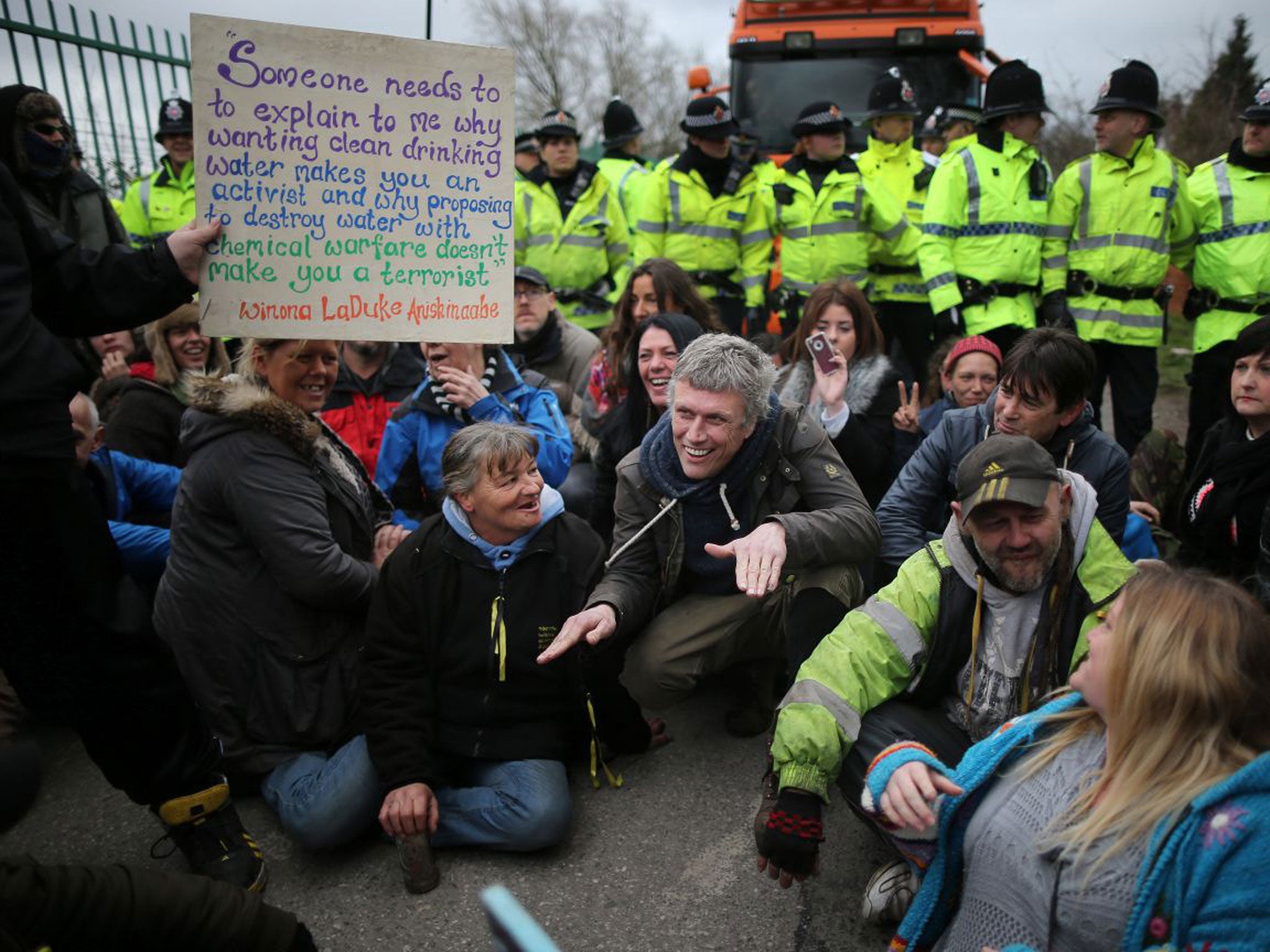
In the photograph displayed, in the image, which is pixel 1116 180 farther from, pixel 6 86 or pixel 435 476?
pixel 6 86

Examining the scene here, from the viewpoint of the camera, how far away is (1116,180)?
16.3 feet

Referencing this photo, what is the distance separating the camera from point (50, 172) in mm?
4414

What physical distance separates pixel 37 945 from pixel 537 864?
4.66ft

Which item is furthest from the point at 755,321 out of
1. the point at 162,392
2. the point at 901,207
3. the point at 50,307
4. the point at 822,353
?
the point at 50,307

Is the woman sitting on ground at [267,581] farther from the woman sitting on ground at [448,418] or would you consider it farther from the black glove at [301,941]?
the black glove at [301,941]

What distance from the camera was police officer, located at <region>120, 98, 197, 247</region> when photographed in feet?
20.6

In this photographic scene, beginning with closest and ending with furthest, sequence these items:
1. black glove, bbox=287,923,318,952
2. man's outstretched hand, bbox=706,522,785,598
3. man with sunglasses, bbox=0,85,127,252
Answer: black glove, bbox=287,923,318,952 < man's outstretched hand, bbox=706,522,785,598 < man with sunglasses, bbox=0,85,127,252

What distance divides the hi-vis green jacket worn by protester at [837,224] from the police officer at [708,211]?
0.23 metres

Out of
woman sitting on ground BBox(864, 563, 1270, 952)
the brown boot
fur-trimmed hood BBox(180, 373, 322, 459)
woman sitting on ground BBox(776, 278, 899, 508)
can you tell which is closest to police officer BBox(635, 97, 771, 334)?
woman sitting on ground BBox(776, 278, 899, 508)

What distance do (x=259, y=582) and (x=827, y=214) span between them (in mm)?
4412

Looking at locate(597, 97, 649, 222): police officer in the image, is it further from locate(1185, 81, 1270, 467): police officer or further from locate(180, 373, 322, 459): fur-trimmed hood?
locate(180, 373, 322, 459): fur-trimmed hood

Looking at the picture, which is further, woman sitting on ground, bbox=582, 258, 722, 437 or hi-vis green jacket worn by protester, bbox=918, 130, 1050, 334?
hi-vis green jacket worn by protester, bbox=918, 130, 1050, 334

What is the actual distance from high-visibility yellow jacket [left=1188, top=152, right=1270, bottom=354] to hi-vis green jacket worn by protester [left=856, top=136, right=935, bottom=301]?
1.59m

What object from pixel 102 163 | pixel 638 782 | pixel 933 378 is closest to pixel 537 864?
pixel 638 782
